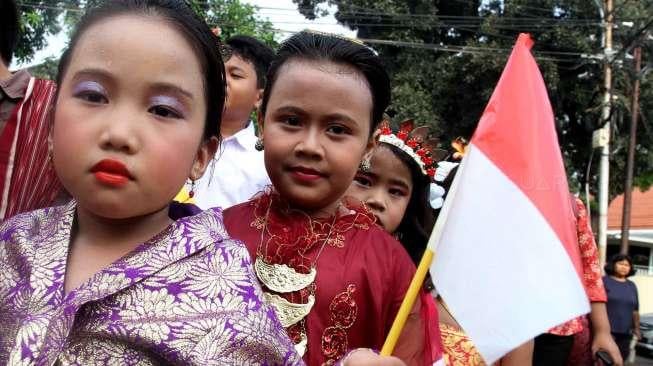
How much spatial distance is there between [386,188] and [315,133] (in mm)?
929

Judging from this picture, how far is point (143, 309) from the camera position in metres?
1.47

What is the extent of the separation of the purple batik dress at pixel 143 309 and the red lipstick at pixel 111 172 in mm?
170

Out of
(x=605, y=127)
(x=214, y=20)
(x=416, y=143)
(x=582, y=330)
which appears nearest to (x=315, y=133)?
(x=416, y=143)

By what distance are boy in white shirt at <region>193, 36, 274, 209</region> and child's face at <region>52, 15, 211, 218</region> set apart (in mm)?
1575

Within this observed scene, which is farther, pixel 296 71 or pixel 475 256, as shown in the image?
pixel 296 71

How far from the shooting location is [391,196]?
2.99 metres

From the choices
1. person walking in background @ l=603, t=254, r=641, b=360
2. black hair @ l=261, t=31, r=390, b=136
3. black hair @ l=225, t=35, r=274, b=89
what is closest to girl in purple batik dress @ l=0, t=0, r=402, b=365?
black hair @ l=261, t=31, r=390, b=136

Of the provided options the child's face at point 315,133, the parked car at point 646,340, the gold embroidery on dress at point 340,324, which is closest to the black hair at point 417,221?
the child's face at point 315,133

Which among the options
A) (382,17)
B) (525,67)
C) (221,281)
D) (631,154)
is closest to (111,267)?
(221,281)

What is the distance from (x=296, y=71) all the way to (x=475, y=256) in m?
0.80

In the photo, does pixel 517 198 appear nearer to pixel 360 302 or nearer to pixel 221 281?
pixel 360 302

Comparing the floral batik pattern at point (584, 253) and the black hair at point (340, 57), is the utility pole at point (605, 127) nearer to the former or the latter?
the floral batik pattern at point (584, 253)

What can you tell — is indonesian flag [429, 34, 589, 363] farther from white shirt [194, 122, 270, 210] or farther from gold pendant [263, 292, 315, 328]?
white shirt [194, 122, 270, 210]

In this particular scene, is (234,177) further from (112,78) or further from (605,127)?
(605,127)
